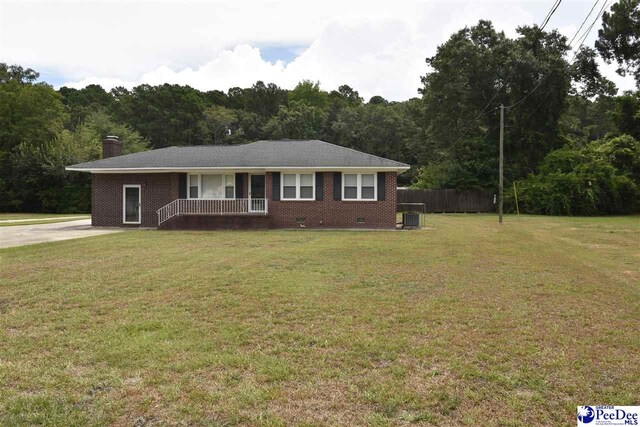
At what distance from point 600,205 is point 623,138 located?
18.5ft

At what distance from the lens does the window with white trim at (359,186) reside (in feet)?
65.1

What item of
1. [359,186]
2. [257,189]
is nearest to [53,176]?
[257,189]

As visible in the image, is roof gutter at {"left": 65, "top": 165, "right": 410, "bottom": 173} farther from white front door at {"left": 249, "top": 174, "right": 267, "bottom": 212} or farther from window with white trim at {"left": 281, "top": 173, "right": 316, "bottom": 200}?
white front door at {"left": 249, "top": 174, "right": 267, "bottom": 212}

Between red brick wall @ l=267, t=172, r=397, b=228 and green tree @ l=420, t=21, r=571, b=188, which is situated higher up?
green tree @ l=420, t=21, r=571, b=188

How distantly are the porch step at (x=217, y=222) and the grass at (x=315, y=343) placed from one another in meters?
9.87

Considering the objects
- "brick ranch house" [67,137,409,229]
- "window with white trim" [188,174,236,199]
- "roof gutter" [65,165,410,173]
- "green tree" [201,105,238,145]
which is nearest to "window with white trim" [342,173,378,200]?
"brick ranch house" [67,137,409,229]

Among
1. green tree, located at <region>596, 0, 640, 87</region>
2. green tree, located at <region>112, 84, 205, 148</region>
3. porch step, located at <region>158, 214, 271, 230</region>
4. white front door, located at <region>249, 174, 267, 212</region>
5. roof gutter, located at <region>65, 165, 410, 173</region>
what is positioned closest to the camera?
roof gutter, located at <region>65, 165, 410, 173</region>

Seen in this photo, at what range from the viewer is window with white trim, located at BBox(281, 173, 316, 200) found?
792 inches

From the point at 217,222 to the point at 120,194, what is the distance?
511 centimetres

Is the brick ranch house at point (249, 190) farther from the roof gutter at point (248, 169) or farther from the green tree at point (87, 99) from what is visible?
the green tree at point (87, 99)

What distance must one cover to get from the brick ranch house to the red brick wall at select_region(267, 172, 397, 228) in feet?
0.14

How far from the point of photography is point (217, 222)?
19.7m

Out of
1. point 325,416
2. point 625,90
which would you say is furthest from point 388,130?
point 325,416

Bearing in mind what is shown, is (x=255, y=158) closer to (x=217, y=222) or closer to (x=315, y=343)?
(x=217, y=222)
